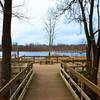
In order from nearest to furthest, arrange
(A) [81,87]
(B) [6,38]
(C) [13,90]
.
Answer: (A) [81,87]
(C) [13,90]
(B) [6,38]

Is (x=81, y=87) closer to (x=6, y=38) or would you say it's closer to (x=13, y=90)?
(x=13, y=90)

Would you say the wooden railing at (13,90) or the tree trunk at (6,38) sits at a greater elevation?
the tree trunk at (6,38)

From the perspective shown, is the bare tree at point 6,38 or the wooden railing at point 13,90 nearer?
the wooden railing at point 13,90

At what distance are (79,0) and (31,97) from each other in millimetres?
8454

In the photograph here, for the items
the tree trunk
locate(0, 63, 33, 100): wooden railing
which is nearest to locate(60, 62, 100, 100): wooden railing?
locate(0, 63, 33, 100): wooden railing

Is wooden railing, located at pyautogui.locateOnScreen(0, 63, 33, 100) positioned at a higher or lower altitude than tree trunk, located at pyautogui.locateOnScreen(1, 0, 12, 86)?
lower

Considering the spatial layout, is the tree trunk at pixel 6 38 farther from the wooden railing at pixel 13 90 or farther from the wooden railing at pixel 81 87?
the wooden railing at pixel 81 87

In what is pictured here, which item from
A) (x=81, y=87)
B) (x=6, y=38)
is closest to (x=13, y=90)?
(x=81, y=87)

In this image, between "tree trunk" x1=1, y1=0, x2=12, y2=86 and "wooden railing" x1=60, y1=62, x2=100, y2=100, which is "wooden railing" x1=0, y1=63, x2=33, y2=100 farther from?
"wooden railing" x1=60, y1=62, x2=100, y2=100

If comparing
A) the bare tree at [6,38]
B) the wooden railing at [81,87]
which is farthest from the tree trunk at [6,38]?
the wooden railing at [81,87]

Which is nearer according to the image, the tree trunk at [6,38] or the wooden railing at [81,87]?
the wooden railing at [81,87]

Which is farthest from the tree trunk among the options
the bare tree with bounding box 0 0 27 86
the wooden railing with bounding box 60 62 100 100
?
the wooden railing with bounding box 60 62 100 100

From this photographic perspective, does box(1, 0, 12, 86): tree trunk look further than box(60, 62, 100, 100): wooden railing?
Yes

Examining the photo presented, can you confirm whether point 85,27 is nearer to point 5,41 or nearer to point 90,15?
point 90,15
